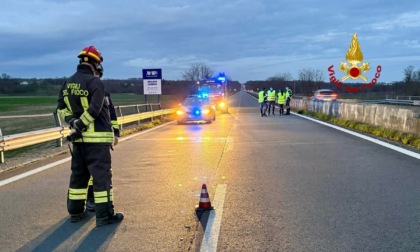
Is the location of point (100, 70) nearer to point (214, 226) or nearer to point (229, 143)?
point (214, 226)

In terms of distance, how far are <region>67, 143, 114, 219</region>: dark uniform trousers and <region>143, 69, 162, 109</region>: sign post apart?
18442 mm

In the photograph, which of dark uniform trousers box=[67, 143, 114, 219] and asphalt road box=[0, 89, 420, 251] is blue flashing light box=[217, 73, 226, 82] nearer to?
asphalt road box=[0, 89, 420, 251]

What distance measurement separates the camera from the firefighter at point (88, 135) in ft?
15.3

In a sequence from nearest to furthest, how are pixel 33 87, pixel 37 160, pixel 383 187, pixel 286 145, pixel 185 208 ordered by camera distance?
pixel 185 208
pixel 383 187
pixel 37 160
pixel 286 145
pixel 33 87

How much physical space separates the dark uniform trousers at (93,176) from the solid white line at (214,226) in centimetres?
121

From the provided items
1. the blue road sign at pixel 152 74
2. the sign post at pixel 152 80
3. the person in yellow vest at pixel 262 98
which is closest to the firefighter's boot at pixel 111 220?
the sign post at pixel 152 80

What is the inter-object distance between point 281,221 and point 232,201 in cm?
104

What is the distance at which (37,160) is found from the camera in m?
9.42

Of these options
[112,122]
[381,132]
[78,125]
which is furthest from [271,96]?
[78,125]

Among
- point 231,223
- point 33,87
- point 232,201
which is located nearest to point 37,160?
point 232,201

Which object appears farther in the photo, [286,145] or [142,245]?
[286,145]

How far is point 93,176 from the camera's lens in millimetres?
4766

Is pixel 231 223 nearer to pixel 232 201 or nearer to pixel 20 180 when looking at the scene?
pixel 232 201

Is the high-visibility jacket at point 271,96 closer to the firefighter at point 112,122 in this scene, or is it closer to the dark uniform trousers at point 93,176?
the firefighter at point 112,122
